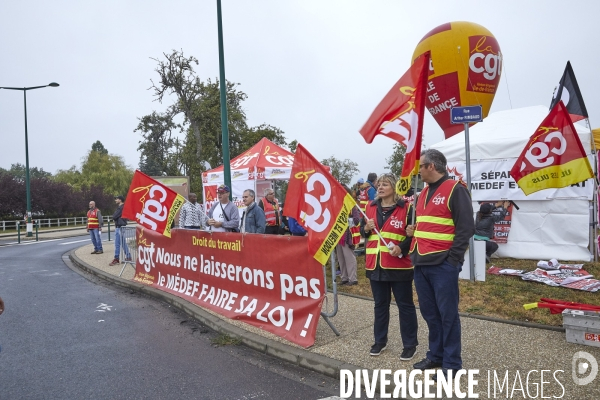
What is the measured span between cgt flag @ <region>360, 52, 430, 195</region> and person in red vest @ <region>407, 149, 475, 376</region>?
0.26 m

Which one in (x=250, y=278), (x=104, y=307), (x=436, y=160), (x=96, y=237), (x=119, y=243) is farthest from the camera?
(x=96, y=237)

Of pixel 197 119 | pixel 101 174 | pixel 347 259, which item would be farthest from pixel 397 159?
pixel 101 174

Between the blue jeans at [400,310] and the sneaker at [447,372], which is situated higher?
the blue jeans at [400,310]

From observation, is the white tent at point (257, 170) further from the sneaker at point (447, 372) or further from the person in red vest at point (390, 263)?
the sneaker at point (447, 372)

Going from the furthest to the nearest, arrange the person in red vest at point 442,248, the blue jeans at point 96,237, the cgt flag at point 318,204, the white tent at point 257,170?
1. the blue jeans at point 96,237
2. the white tent at point 257,170
3. the cgt flag at point 318,204
4. the person in red vest at point 442,248

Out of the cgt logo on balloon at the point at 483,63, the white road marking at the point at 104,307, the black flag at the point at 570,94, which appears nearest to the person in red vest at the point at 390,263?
the black flag at the point at 570,94

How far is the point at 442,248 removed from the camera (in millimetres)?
4055

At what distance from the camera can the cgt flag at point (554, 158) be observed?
7.11 meters

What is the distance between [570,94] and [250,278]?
20.7ft

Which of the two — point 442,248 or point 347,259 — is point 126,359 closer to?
point 442,248

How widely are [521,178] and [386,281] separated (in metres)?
4.25

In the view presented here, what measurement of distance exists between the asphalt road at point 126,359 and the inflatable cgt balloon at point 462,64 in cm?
733

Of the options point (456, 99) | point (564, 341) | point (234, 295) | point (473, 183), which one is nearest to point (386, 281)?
point (564, 341)

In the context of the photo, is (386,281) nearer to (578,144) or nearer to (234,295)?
(234,295)
